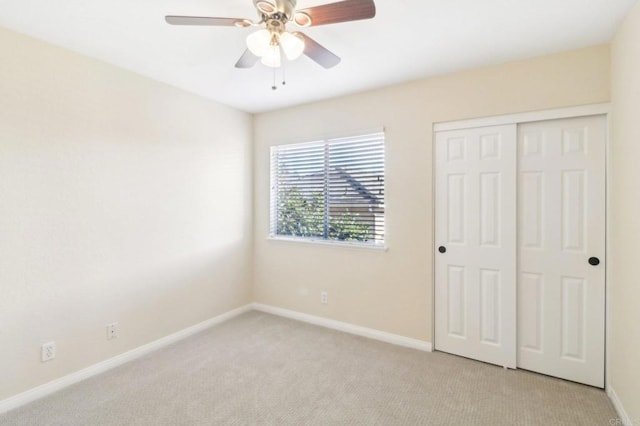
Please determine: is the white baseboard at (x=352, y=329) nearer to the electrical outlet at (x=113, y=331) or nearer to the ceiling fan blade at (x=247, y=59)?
the electrical outlet at (x=113, y=331)

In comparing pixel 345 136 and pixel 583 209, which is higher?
pixel 345 136

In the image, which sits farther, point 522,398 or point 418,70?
point 418,70

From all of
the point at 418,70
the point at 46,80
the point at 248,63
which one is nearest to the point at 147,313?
the point at 46,80

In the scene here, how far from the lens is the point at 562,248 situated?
2.45 metres

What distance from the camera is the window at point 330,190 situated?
329 cm

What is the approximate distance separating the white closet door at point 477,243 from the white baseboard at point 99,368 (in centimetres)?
248

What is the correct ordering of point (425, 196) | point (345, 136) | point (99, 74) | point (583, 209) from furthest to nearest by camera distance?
point (345, 136) < point (425, 196) < point (99, 74) < point (583, 209)

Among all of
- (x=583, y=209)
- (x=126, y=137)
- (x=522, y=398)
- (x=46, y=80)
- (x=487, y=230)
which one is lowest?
(x=522, y=398)

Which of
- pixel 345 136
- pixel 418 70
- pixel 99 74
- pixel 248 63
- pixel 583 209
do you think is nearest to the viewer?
pixel 248 63

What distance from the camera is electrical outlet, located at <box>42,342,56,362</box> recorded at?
229 centimetres

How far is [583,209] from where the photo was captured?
7.76ft

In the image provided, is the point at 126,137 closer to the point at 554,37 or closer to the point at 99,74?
the point at 99,74

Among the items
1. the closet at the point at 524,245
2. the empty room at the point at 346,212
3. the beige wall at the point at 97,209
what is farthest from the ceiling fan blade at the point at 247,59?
the closet at the point at 524,245

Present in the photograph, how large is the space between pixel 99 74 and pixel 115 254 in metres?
1.50
